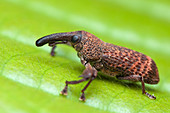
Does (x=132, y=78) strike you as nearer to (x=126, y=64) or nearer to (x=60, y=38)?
(x=126, y=64)

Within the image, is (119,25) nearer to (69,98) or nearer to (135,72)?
(135,72)

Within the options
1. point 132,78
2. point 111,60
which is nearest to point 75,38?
point 111,60

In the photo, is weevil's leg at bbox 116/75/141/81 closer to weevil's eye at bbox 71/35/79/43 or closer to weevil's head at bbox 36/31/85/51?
weevil's head at bbox 36/31/85/51

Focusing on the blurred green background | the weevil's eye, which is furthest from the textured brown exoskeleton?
the blurred green background

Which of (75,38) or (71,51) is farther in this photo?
(71,51)

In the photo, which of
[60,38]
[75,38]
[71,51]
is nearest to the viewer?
[60,38]

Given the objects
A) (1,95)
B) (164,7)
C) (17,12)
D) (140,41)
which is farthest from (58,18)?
(1,95)

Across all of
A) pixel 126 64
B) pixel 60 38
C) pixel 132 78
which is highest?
pixel 60 38

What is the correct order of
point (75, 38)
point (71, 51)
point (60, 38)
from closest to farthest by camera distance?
point (60, 38) < point (75, 38) < point (71, 51)
